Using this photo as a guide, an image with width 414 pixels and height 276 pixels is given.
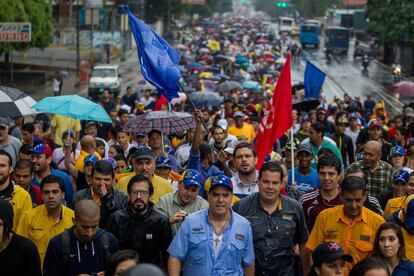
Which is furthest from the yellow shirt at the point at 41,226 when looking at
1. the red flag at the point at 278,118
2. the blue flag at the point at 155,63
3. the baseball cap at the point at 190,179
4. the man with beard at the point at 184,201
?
the blue flag at the point at 155,63

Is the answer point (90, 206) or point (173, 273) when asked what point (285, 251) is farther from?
point (90, 206)

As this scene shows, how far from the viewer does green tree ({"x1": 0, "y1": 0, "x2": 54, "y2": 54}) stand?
42.8m

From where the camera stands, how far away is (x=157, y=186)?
30.5 ft

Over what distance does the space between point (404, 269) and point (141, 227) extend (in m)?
2.14

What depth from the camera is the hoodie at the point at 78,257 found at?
707cm

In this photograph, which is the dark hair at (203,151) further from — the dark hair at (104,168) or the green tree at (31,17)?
the green tree at (31,17)

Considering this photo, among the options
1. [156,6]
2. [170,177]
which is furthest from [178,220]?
[156,6]

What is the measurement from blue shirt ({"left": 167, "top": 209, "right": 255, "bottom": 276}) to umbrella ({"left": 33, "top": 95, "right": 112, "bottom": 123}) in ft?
22.3

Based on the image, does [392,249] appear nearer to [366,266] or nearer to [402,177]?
[366,266]

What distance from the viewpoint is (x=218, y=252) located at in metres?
7.12

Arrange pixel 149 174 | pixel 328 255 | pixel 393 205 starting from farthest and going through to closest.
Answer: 1. pixel 149 174
2. pixel 393 205
3. pixel 328 255

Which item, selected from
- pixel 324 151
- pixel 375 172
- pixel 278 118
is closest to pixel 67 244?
pixel 278 118

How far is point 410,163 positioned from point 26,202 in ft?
18.4

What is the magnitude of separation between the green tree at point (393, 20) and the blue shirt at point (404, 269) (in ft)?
185
